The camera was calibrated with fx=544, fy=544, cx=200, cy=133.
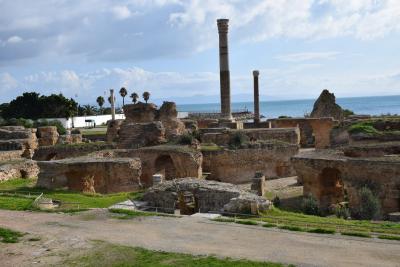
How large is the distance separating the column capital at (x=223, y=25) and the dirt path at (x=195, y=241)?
3491 centimetres

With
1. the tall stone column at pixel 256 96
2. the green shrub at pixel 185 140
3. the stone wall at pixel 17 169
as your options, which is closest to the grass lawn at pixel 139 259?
the stone wall at pixel 17 169

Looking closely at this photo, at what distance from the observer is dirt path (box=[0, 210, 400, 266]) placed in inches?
509

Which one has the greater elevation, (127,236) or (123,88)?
(123,88)

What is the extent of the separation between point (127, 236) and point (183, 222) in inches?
78.1

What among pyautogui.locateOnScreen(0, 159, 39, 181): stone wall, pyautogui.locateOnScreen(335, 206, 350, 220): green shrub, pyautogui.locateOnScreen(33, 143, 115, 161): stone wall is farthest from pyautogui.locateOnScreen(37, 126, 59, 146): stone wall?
pyautogui.locateOnScreen(335, 206, 350, 220): green shrub

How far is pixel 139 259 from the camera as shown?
44.3 ft

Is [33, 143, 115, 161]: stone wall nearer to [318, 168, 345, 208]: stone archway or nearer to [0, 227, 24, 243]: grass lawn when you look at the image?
[318, 168, 345, 208]: stone archway

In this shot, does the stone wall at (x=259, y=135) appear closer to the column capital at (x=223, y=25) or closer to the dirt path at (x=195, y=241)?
the column capital at (x=223, y=25)

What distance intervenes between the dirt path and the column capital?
115ft

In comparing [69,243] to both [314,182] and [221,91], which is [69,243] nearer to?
[314,182]

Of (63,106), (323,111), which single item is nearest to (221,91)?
(323,111)

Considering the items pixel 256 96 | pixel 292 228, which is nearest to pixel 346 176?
pixel 292 228

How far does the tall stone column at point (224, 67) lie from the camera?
50666 mm

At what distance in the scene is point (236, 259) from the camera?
1295cm
